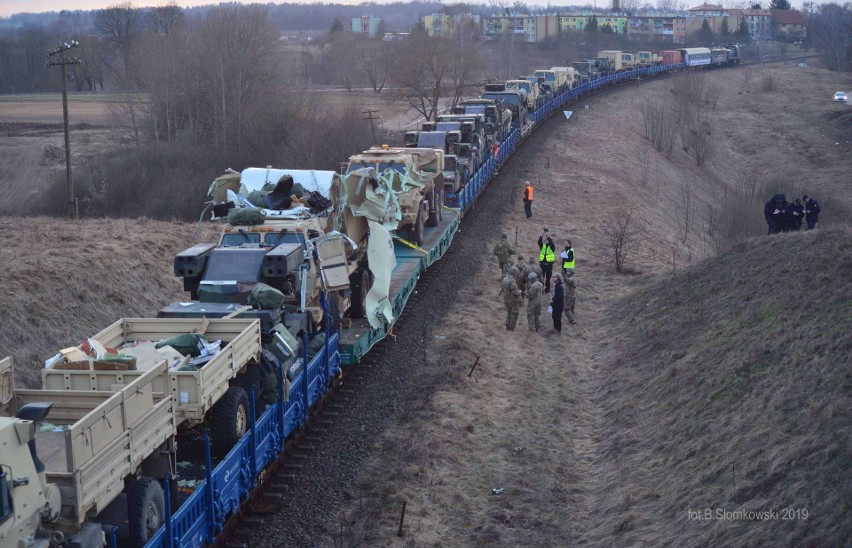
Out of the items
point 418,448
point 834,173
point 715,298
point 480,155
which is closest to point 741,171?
point 834,173

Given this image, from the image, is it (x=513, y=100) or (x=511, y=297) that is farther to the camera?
(x=513, y=100)

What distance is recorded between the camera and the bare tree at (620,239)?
2340cm

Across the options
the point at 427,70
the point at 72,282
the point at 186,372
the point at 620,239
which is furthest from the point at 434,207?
the point at 427,70

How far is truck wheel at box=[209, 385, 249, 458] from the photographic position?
31.7ft

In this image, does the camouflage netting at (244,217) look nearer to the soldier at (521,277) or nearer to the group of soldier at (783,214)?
the soldier at (521,277)

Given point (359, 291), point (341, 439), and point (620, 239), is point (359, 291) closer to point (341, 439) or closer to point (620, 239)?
point (341, 439)

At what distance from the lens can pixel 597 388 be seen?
15.9 metres

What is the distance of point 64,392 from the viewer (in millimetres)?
8148

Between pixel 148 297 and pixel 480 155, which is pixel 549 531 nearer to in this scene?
pixel 148 297

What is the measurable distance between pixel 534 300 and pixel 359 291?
165 inches

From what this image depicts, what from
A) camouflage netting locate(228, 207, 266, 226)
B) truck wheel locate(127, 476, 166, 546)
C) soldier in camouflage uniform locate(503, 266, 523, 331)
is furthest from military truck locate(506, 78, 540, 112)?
truck wheel locate(127, 476, 166, 546)

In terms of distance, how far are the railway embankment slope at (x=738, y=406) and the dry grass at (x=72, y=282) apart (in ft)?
32.2

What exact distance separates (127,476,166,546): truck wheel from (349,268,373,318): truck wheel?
7.85m

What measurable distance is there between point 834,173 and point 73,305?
41449 millimetres
